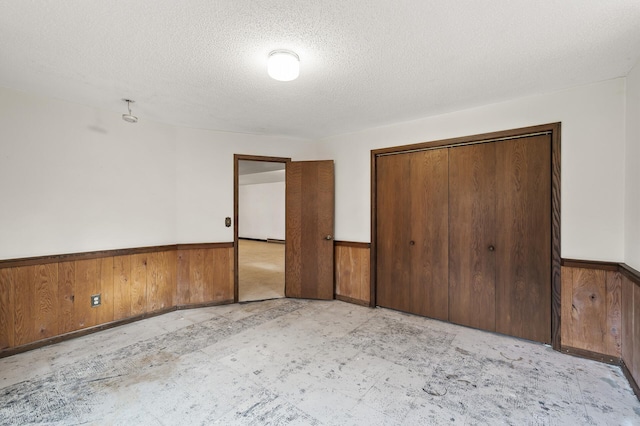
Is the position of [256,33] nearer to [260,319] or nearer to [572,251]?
[260,319]

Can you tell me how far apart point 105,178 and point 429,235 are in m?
3.65

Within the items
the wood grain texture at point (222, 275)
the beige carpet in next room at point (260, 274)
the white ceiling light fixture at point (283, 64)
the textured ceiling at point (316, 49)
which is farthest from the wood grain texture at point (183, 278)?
the white ceiling light fixture at point (283, 64)

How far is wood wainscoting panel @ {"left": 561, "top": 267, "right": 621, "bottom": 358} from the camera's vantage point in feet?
7.76

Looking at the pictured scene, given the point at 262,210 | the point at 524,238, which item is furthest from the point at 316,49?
the point at 262,210

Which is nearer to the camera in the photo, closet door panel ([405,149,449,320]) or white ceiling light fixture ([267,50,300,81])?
white ceiling light fixture ([267,50,300,81])

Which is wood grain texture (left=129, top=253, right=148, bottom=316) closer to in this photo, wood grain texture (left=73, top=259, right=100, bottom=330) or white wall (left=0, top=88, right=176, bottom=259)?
white wall (left=0, top=88, right=176, bottom=259)

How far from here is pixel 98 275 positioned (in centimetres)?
305

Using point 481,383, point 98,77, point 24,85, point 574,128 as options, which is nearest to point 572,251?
point 574,128

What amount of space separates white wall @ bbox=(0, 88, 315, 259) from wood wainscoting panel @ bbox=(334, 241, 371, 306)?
1.55 m

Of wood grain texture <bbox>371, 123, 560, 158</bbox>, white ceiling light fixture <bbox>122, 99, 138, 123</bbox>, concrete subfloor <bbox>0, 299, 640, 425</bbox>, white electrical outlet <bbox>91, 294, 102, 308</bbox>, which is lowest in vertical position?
concrete subfloor <bbox>0, 299, 640, 425</bbox>

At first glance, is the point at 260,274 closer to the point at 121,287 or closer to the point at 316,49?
the point at 121,287

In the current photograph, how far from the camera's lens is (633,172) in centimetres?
215

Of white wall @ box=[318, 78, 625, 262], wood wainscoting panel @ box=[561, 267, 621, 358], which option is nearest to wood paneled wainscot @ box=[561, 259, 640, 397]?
wood wainscoting panel @ box=[561, 267, 621, 358]

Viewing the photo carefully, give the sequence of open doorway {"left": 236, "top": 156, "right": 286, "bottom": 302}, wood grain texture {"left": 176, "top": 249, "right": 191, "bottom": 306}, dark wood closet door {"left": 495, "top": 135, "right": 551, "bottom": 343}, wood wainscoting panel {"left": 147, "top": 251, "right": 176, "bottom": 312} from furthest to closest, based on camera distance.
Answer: open doorway {"left": 236, "top": 156, "right": 286, "bottom": 302} < wood grain texture {"left": 176, "top": 249, "right": 191, "bottom": 306} < wood wainscoting panel {"left": 147, "top": 251, "right": 176, "bottom": 312} < dark wood closet door {"left": 495, "top": 135, "right": 551, "bottom": 343}
